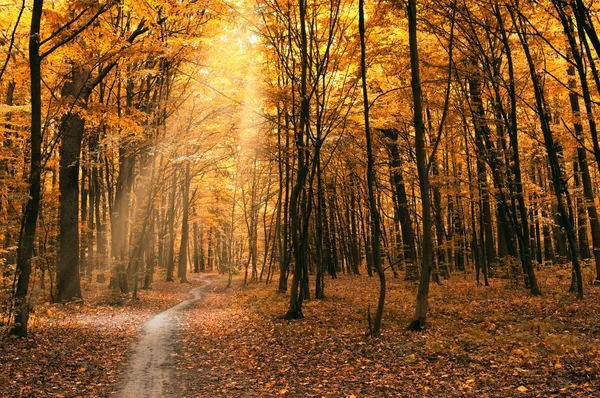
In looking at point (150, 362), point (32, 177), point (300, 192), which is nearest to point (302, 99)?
point (300, 192)

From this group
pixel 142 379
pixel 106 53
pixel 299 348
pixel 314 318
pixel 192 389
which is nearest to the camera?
pixel 192 389

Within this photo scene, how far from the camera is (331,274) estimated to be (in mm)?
27688

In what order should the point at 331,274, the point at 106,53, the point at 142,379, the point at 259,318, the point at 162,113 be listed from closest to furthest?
the point at 142,379 → the point at 106,53 → the point at 259,318 → the point at 162,113 → the point at 331,274

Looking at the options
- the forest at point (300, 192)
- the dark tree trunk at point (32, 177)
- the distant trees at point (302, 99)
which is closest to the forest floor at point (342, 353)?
the forest at point (300, 192)

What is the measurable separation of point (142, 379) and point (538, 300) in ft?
37.3

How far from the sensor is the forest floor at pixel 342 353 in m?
6.34

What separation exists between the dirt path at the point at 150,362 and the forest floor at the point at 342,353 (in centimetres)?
13

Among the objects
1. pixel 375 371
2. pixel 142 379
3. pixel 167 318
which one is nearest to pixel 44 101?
pixel 167 318

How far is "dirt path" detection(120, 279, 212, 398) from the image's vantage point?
6887mm

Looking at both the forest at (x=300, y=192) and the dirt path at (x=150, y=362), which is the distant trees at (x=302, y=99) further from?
the dirt path at (x=150, y=362)

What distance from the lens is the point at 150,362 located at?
862 centimetres

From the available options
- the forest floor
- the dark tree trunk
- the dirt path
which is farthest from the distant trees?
the dirt path

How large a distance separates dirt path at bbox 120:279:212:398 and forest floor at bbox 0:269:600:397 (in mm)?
134

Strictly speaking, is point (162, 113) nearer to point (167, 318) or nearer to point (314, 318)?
point (167, 318)
